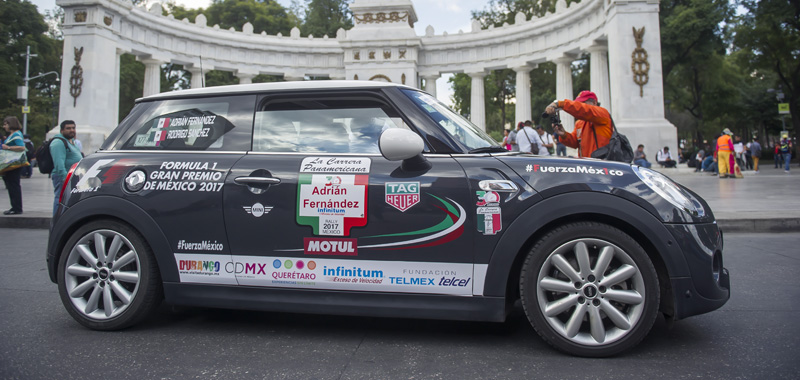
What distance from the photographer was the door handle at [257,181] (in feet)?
11.1

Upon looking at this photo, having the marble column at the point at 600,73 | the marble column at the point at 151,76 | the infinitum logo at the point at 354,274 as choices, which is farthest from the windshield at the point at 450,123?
the marble column at the point at 151,76

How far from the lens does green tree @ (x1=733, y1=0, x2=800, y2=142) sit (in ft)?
107

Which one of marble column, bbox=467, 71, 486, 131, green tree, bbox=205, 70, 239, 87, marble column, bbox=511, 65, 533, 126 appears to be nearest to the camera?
marble column, bbox=511, 65, 533, 126

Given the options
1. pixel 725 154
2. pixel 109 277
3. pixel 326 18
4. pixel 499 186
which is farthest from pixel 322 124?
pixel 326 18

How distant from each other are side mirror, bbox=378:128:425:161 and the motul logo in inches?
22.6

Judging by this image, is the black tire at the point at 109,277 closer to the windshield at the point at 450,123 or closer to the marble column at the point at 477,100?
the windshield at the point at 450,123

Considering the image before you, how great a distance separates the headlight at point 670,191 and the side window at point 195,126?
2532mm

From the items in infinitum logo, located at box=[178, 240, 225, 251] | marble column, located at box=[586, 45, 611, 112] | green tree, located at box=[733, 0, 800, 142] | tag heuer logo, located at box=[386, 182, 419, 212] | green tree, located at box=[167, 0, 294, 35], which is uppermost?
green tree, located at box=[167, 0, 294, 35]

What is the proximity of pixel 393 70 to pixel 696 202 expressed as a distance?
36.0m

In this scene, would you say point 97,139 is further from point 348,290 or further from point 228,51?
point 348,290

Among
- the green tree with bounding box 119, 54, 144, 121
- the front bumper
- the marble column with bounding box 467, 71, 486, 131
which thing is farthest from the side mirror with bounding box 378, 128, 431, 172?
the green tree with bounding box 119, 54, 144, 121

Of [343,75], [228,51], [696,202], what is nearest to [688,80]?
[343,75]

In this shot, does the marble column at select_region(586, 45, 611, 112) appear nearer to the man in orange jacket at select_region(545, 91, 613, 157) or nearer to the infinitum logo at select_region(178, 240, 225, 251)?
the man in orange jacket at select_region(545, 91, 613, 157)

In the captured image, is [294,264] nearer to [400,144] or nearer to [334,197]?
[334,197]
